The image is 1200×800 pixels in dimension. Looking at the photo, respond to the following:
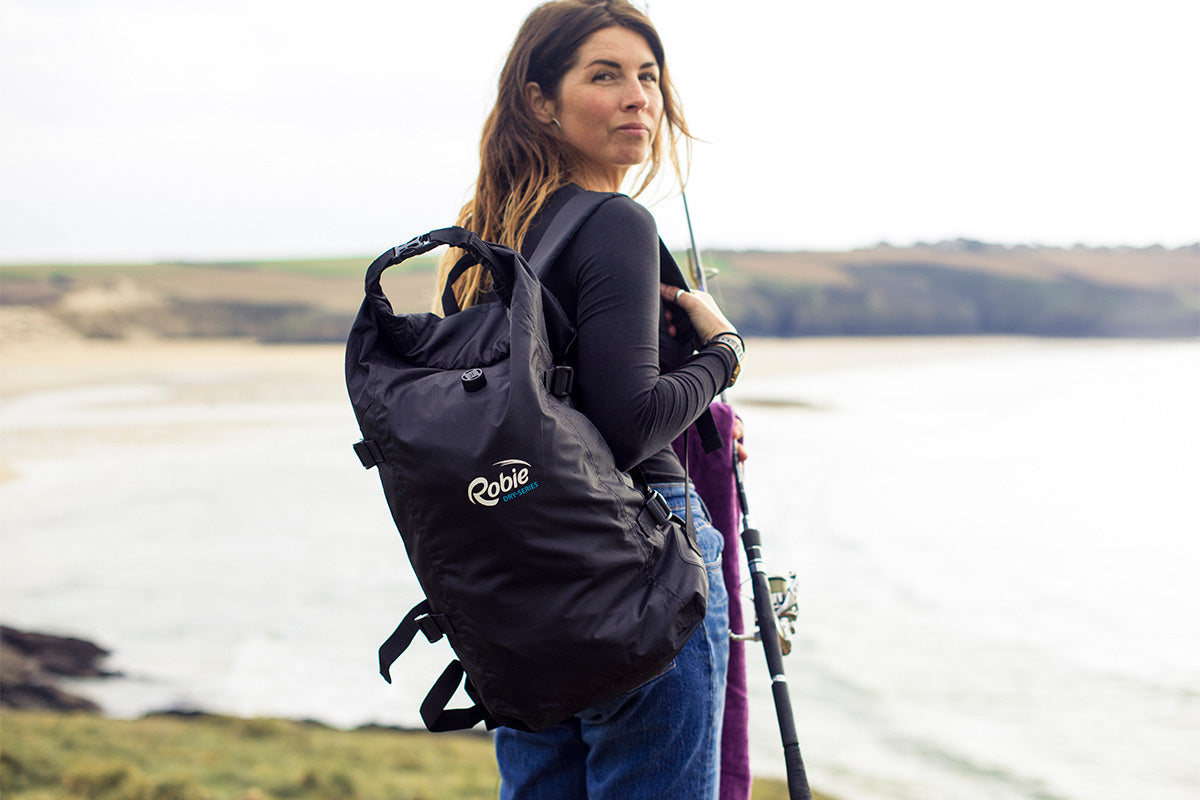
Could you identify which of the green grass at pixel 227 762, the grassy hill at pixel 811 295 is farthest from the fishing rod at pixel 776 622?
the grassy hill at pixel 811 295

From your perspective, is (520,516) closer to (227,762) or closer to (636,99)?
(636,99)

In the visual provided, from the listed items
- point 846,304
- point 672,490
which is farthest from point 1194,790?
point 846,304

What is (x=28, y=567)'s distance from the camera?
765cm

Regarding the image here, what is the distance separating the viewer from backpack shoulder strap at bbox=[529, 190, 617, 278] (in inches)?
45.2

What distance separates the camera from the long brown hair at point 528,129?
138 cm

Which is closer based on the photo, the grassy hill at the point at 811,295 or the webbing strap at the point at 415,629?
the webbing strap at the point at 415,629

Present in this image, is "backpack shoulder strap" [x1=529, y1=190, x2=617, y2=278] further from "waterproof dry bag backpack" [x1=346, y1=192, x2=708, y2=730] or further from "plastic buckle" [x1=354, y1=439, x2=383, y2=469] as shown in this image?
"plastic buckle" [x1=354, y1=439, x2=383, y2=469]

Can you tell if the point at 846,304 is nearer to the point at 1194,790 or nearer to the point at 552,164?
the point at 1194,790

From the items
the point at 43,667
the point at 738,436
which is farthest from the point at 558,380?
the point at 43,667

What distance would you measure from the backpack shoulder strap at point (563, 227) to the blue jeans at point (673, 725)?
0.35 m

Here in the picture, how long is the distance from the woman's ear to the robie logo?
645 mm

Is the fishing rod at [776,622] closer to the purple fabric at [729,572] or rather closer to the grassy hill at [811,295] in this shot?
the purple fabric at [729,572]

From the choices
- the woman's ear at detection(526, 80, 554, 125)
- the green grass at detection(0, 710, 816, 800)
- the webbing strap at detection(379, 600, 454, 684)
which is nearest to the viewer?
the webbing strap at detection(379, 600, 454, 684)

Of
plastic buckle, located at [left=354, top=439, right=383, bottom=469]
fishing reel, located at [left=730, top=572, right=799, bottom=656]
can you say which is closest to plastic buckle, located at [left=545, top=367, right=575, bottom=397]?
plastic buckle, located at [left=354, top=439, right=383, bottom=469]
